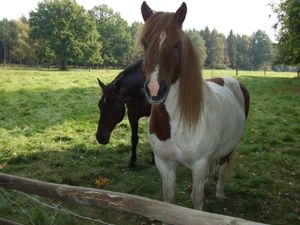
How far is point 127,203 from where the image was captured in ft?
8.51

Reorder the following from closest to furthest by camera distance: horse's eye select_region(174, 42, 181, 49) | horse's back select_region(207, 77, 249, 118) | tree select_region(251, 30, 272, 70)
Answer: horse's eye select_region(174, 42, 181, 49) < horse's back select_region(207, 77, 249, 118) < tree select_region(251, 30, 272, 70)

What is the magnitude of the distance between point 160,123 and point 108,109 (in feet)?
7.79

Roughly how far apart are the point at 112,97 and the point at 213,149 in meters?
2.44

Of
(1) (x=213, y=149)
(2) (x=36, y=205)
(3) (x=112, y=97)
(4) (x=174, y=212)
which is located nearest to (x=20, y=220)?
(2) (x=36, y=205)

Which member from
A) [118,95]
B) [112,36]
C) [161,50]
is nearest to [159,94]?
[161,50]

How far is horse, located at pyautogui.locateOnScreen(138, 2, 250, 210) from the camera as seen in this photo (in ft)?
10.2

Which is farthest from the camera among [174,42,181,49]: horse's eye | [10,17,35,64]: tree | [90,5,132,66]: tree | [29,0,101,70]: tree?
[10,17,35,64]: tree

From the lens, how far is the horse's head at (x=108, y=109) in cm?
592

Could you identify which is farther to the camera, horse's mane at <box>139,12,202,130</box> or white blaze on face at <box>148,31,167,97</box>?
horse's mane at <box>139,12,202,130</box>

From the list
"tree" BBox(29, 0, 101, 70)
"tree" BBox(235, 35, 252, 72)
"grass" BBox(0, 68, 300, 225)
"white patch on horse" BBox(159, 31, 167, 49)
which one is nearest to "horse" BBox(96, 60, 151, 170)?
"grass" BBox(0, 68, 300, 225)

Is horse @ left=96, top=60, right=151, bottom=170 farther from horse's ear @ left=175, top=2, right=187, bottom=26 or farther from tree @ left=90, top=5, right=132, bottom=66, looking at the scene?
tree @ left=90, top=5, right=132, bottom=66

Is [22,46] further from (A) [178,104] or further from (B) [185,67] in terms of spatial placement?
(B) [185,67]

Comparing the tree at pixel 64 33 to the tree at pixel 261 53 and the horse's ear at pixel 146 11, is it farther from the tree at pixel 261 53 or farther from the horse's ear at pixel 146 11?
the tree at pixel 261 53

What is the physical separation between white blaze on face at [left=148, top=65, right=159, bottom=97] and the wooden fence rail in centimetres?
90
